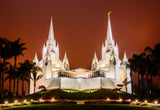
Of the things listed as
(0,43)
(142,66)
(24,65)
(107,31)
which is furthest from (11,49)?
(107,31)

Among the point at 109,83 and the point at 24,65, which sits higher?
the point at 24,65

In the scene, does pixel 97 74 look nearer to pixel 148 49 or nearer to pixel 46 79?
pixel 46 79

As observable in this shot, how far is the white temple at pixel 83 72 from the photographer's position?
7219cm

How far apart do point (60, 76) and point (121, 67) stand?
2521 centimetres

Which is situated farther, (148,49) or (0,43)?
(148,49)

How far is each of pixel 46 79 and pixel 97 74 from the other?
58.5 feet

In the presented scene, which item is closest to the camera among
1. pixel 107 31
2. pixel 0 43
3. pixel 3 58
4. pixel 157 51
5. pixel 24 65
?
pixel 0 43

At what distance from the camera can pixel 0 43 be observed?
35.3m

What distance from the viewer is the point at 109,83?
72.6 m

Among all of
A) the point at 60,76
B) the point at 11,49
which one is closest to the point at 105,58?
the point at 60,76

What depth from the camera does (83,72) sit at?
82250 mm

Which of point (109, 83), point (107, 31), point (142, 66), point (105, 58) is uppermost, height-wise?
point (107, 31)

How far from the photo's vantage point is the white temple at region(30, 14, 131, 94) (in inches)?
2842

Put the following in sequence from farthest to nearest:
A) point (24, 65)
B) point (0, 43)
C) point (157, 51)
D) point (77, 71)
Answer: point (77, 71), point (24, 65), point (157, 51), point (0, 43)
